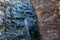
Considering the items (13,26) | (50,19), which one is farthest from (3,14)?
(50,19)

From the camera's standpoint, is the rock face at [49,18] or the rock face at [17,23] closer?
the rock face at [49,18]

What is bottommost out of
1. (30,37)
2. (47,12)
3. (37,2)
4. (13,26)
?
(30,37)

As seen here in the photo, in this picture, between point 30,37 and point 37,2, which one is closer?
point 37,2

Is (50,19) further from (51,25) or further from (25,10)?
(25,10)

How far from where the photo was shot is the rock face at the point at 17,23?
306 centimetres

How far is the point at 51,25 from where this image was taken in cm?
218

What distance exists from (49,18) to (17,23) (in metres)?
1.20

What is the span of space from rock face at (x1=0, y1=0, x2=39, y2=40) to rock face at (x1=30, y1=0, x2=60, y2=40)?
2.48 feet

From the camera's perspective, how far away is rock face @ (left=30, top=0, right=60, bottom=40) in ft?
6.86

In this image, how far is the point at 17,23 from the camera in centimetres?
329

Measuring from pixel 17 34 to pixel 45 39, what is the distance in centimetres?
89

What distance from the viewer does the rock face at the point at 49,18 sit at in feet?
6.86

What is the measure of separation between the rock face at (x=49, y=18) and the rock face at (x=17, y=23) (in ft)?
2.48

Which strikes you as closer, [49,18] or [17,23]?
[49,18]
